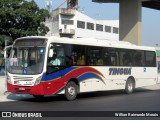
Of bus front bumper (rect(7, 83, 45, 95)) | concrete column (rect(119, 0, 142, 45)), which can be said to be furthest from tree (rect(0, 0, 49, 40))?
bus front bumper (rect(7, 83, 45, 95))

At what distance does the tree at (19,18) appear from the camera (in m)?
52.0

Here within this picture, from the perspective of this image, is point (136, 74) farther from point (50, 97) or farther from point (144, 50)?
point (50, 97)

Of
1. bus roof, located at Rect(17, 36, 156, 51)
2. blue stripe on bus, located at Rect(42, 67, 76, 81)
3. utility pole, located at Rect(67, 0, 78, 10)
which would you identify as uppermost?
utility pole, located at Rect(67, 0, 78, 10)

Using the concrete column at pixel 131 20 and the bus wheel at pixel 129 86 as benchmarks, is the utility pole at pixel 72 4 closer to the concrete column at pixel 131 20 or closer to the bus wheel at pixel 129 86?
the concrete column at pixel 131 20

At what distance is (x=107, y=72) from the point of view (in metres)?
21.8

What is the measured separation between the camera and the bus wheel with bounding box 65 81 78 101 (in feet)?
62.5

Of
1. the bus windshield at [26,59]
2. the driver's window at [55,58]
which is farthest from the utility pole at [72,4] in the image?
the driver's window at [55,58]

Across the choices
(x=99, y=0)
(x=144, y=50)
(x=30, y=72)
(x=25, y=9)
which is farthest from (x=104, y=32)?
(x=30, y=72)

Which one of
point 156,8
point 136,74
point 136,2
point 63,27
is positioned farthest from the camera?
point 63,27

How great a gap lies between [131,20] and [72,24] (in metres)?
53.9

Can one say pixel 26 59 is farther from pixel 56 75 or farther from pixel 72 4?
pixel 72 4

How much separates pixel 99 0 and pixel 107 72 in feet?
66.9

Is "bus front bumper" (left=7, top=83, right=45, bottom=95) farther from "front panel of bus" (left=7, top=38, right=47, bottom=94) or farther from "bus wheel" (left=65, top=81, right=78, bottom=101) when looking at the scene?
"bus wheel" (left=65, top=81, right=78, bottom=101)

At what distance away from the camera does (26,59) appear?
18.5 m
